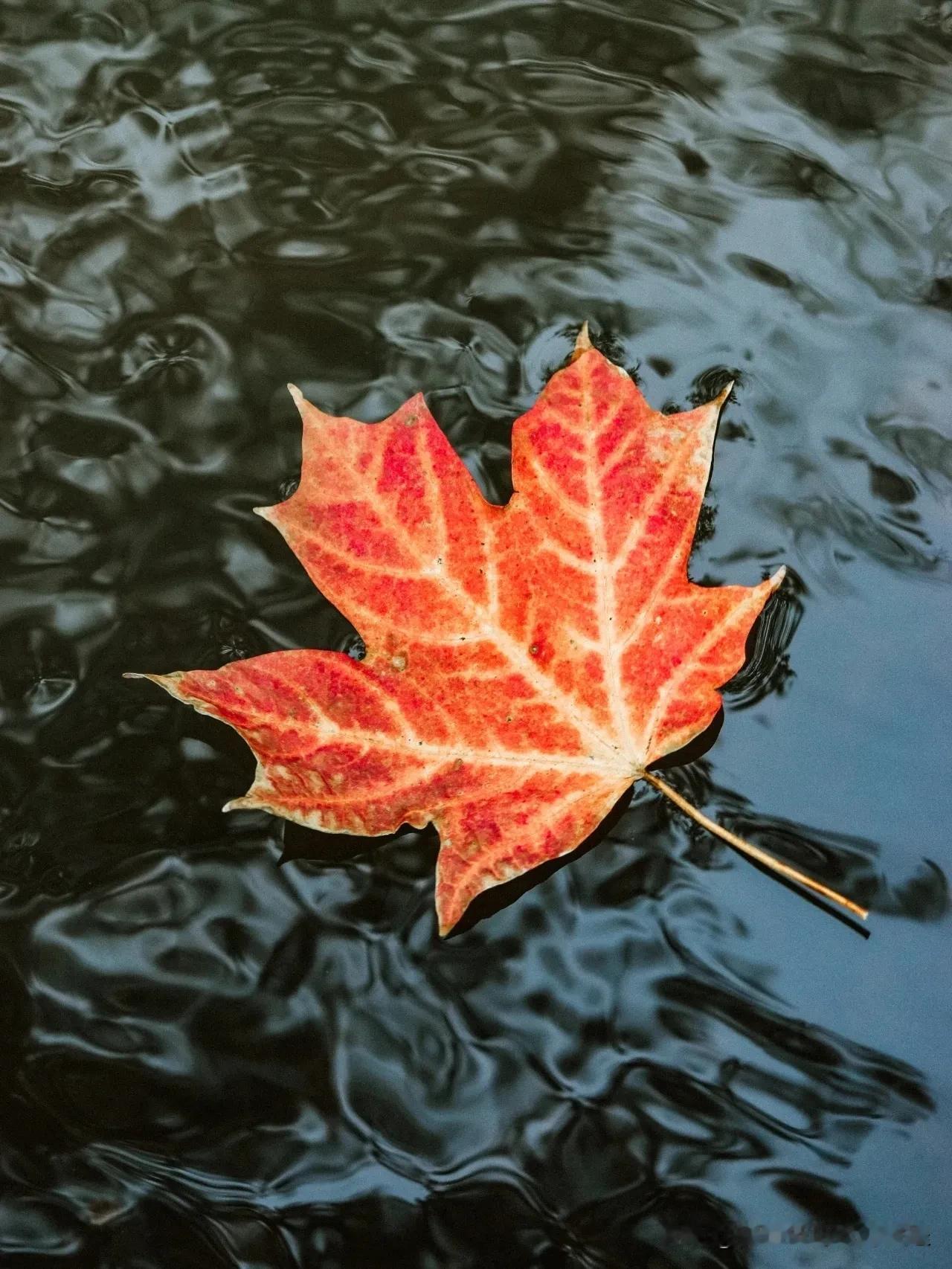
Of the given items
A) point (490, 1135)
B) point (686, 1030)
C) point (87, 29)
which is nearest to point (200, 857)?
point (490, 1135)

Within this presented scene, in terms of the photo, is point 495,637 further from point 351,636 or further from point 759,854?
point 759,854

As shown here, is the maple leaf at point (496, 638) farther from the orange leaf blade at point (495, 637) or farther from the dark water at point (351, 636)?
the dark water at point (351, 636)

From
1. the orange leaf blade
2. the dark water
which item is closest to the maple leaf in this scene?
the orange leaf blade

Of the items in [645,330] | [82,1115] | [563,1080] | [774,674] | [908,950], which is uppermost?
[645,330]

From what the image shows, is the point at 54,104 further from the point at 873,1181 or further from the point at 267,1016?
the point at 873,1181

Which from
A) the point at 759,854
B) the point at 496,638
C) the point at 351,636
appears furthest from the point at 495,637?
the point at 759,854
